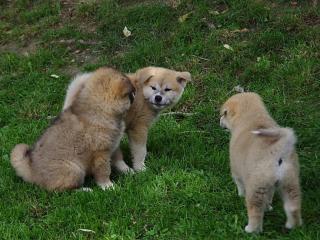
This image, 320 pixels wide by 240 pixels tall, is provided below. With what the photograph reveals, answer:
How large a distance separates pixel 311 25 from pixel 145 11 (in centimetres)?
286

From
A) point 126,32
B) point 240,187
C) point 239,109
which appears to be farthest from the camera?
point 126,32

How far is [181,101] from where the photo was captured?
316 inches

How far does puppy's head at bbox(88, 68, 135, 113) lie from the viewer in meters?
6.05

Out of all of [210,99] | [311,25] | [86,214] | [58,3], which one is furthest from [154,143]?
[58,3]

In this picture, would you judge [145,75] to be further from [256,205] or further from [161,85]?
[256,205]

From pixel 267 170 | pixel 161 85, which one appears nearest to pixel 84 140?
pixel 161 85

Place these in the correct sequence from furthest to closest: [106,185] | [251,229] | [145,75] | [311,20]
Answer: [311,20] → [145,75] → [106,185] → [251,229]

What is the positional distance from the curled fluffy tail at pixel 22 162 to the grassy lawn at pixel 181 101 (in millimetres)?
120

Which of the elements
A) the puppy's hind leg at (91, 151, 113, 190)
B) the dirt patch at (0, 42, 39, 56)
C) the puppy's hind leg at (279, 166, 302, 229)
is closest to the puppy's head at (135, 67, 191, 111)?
the puppy's hind leg at (91, 151, 113, 190)

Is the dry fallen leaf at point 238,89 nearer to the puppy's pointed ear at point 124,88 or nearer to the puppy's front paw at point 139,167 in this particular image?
the puppy's front paw at point 139,167

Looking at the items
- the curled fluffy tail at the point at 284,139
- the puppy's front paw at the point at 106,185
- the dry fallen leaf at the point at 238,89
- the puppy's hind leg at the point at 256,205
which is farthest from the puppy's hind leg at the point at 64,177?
the dry fallen leaf at the point at 238,89

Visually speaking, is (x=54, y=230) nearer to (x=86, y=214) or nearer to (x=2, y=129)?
(x=86, y=214)

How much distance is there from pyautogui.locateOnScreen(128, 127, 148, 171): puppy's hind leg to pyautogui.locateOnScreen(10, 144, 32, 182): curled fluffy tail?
3.77 ft

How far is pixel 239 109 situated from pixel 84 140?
5.25 feet
